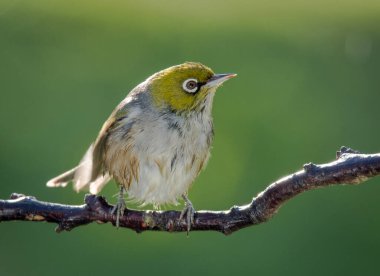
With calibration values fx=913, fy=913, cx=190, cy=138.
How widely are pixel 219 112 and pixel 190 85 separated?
19.4 feet

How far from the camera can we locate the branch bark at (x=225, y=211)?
3.24 m

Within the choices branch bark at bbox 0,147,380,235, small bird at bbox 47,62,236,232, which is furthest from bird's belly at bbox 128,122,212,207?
branch bark at bbox 0,147,380,235

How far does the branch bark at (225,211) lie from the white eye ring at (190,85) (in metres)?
1.11

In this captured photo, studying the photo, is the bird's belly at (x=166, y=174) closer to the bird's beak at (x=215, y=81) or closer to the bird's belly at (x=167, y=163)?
the bird's belly at (x=167, y=163)

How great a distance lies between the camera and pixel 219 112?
36.1 ft

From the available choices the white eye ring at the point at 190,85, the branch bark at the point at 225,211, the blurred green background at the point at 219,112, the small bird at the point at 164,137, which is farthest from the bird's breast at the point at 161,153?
the blurred green background at the point at 219,112

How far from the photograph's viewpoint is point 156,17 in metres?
14.0

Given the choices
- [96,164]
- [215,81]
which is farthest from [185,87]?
[96,164]

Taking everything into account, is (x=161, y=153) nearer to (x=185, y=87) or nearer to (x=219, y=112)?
(x=185, y=87)

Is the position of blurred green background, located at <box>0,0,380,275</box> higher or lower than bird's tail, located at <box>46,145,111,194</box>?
higher

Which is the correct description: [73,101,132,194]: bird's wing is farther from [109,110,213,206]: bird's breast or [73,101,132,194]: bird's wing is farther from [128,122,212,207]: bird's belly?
[128,122,212,207]: bird's belly

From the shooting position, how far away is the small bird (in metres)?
5.06

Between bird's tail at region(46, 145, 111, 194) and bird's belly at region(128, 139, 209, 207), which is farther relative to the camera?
bird's tail at region(46, 145, 111, 194)

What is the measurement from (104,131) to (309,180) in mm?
2367
